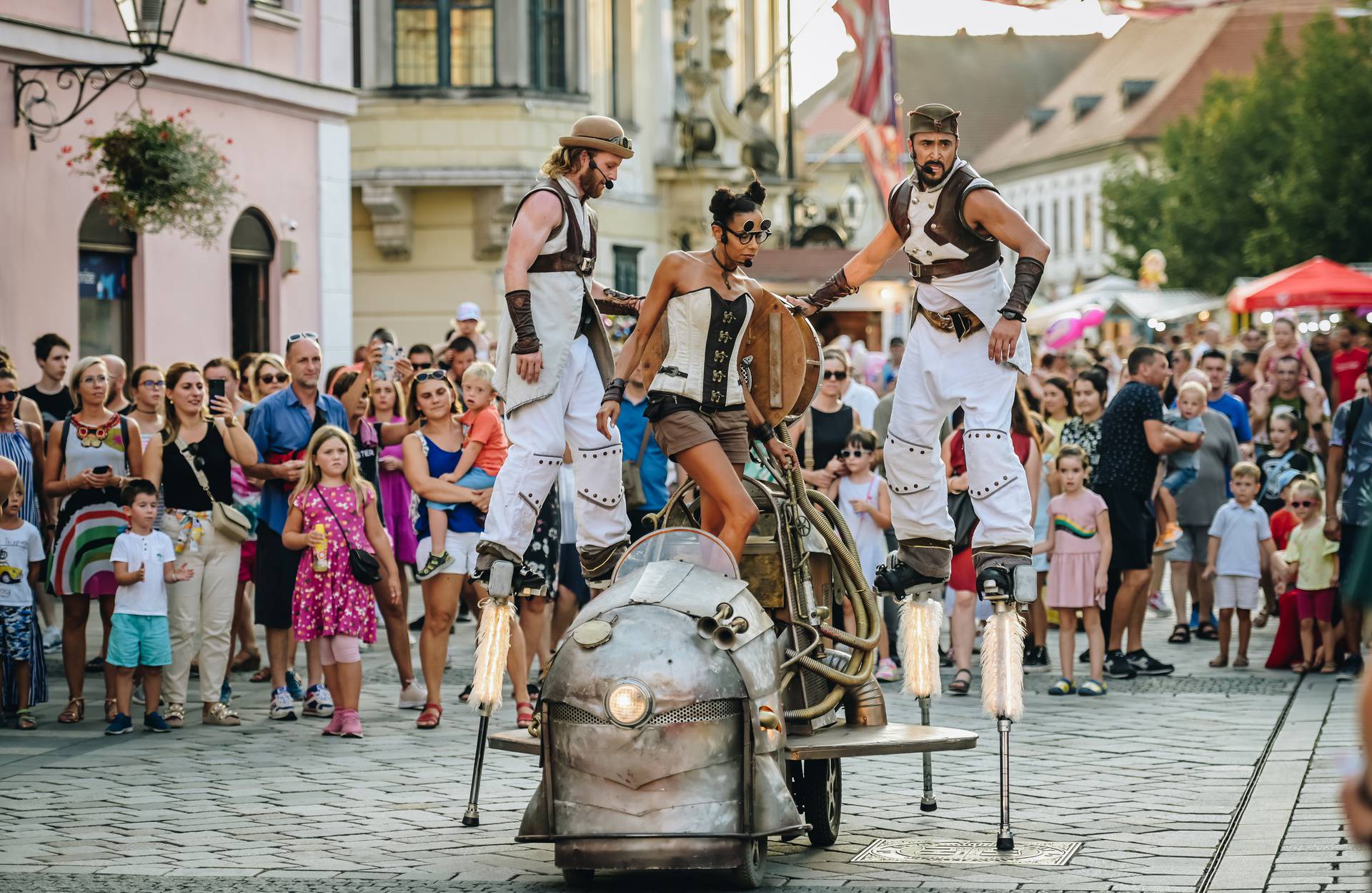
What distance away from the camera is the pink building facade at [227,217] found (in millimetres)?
16250

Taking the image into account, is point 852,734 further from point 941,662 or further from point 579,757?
point 941,662

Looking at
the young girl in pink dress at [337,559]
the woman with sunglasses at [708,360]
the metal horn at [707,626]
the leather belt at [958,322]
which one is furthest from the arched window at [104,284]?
the metal horn at [707,626]

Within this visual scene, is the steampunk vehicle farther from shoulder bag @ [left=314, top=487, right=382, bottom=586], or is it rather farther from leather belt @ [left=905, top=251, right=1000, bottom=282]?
shoulder bag @ [left=314, top=487, right=382, bottom=586]

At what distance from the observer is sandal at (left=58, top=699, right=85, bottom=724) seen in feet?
36.4

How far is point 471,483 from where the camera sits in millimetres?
11617

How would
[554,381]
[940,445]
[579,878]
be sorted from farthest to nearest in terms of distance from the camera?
[554,381] → [940,445] → [579,878]

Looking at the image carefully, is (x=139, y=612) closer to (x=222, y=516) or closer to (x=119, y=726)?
(x=119, y=726)

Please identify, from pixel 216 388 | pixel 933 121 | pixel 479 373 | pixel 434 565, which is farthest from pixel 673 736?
pixel 216 388

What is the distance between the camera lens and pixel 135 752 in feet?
33.3

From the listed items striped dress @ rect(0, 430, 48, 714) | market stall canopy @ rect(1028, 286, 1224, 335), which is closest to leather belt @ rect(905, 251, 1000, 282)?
striped dress @ rect(0, 430, 48, 714)

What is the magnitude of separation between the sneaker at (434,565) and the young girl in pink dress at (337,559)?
0.15m

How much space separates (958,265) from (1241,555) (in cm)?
611

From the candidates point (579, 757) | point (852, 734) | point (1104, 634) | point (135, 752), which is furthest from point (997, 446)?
point (1104, 634)

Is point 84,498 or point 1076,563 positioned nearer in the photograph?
point 84,498
